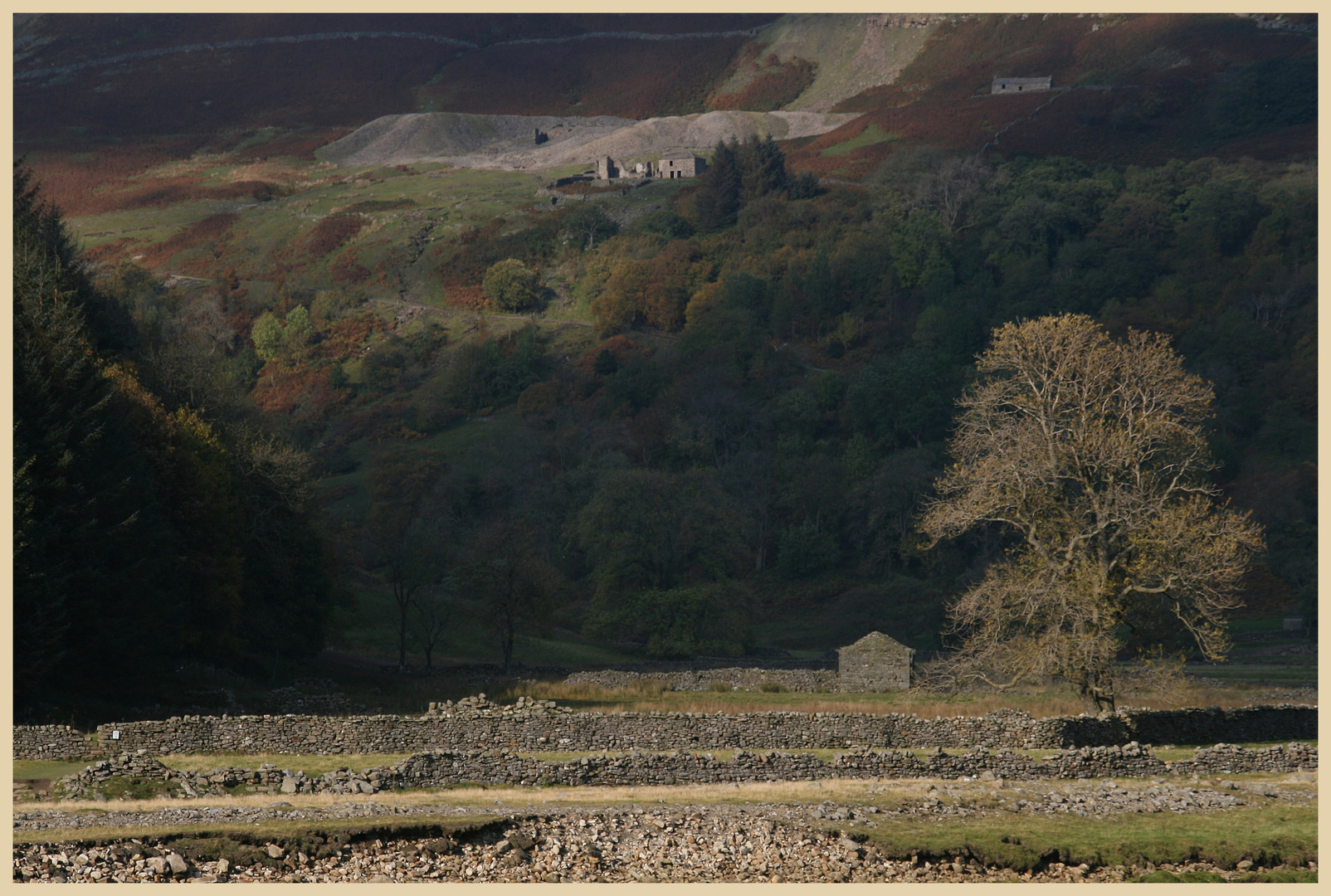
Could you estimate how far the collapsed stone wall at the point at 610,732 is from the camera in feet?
87.1

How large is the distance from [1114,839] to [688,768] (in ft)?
27.3

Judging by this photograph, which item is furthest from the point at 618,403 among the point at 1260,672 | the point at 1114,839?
the point at 1114,839

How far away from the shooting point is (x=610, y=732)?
1091 inches

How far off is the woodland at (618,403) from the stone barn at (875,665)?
3.46m

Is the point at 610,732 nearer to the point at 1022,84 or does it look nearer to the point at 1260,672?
the point at 1260,672

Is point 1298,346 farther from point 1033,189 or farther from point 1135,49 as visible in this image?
point 1135,49

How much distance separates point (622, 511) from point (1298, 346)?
62.9 meters

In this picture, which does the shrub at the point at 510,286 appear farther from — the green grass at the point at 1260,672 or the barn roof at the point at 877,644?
the barn roof at the point at 877,644

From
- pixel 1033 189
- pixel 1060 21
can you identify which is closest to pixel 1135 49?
pixel 1060 21

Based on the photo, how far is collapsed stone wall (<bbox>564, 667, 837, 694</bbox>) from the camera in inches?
1746

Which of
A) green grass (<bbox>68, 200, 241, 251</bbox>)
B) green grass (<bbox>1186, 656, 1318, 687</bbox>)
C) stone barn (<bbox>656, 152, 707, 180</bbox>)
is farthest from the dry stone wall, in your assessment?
stone barn (<bbox>656, 152, 707, 180</bbox>)

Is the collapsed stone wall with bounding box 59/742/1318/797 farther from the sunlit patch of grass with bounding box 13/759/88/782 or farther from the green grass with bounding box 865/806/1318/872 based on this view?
the green grass with bounding box 865/806/1318/872

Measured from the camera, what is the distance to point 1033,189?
133000 mm

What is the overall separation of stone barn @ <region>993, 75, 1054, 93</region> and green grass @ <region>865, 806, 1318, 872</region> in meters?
164
